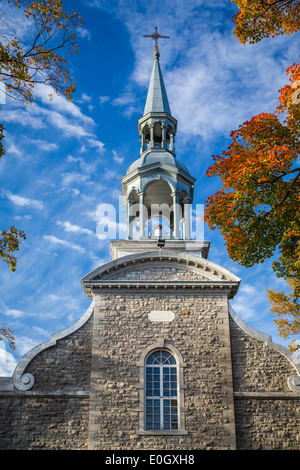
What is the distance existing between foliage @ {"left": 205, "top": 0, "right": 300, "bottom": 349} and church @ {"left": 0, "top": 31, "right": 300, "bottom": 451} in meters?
4.92

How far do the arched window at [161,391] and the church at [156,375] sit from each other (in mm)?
31

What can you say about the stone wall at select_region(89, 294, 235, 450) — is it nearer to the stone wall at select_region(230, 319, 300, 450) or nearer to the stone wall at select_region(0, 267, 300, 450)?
the stone wall at select_region(0, 267, 300, 450)

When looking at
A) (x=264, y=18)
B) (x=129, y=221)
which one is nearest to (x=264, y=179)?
(x=264, y=18)

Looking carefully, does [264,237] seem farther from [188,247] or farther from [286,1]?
[188,247]

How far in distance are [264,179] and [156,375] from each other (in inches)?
309

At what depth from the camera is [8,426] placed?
51.1 ft

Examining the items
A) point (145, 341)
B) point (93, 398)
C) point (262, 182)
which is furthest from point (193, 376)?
point (262, 182)

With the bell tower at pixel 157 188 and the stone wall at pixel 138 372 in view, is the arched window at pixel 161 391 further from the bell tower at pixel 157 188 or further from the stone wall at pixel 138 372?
the bell tower at pixel 157 188

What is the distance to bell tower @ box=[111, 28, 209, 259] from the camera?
2109 centimetres

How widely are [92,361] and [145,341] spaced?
182 cm

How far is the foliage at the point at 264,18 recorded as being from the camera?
1178 cm

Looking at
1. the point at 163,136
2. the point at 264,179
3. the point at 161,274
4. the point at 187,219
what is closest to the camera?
the point at 264,179

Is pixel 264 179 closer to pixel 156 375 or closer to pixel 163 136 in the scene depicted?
pixel 156 375

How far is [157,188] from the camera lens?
2347 cm
